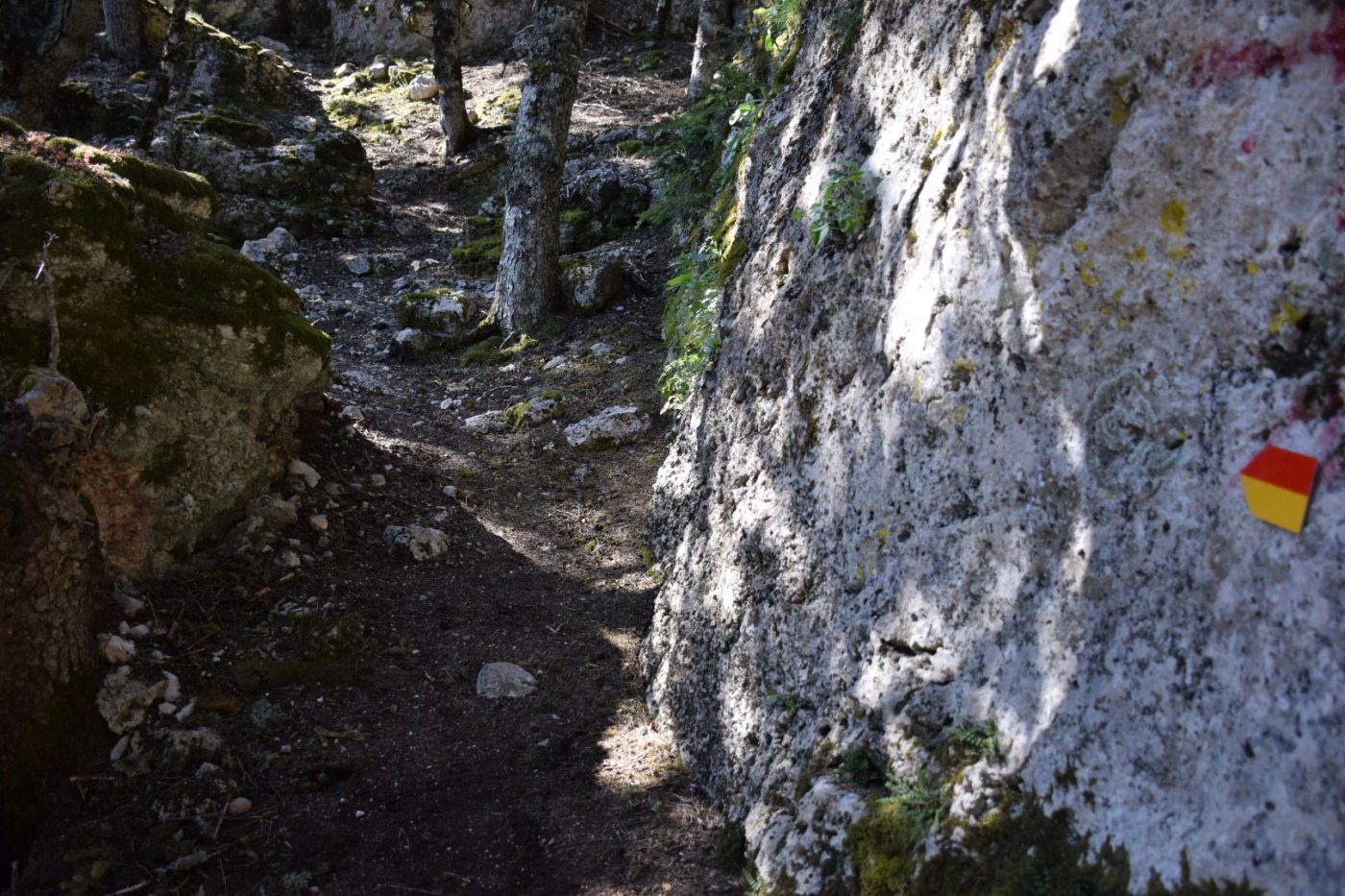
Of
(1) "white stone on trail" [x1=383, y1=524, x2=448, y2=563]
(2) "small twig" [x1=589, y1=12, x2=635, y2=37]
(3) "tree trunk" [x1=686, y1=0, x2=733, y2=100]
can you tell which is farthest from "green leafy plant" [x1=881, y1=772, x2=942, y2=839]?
(2) "small twig" [x1=589, y1=12, x2=635, y2=37]

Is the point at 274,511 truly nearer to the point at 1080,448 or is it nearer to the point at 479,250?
the point at 1080,448

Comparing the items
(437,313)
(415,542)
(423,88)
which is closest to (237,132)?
(423,88)

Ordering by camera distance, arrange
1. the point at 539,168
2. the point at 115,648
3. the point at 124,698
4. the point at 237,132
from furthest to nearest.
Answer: the point at 237,132
the point at 539,168
the point at 115,648
the point at 124,698

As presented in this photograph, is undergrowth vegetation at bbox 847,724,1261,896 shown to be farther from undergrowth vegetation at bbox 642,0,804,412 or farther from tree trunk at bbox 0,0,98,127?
tree trunk at bbox 0,0,98,127

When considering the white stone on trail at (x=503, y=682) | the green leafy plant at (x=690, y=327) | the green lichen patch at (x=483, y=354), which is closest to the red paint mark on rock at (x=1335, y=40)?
the green leafy plant at (x=690, y=327)

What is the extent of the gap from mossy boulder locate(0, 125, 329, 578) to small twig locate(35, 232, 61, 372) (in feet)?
0.14

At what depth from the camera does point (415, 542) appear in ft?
19.7

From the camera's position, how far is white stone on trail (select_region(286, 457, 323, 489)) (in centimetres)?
599

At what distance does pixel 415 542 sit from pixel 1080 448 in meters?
4.58

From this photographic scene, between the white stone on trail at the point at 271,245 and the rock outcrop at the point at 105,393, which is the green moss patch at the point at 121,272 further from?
the white stone on trail at the point at 271,245

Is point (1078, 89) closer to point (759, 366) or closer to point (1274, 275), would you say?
point (1274, 275)

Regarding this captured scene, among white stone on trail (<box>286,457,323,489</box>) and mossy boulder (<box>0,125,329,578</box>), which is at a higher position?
mossy boulder (<box>0,125,329,578</box>)

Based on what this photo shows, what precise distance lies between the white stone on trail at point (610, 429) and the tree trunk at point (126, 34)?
639 inches

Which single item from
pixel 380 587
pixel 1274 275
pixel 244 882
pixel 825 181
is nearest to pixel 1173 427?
pixel 1274 275
